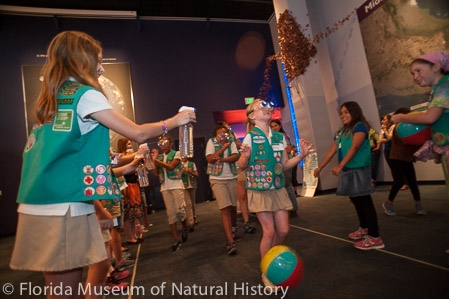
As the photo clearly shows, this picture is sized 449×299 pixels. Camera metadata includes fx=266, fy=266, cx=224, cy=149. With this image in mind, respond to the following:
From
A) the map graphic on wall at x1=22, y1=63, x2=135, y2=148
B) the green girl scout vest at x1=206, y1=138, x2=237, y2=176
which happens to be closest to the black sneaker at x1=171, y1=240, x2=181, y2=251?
the green girl scout vest at x1=206, y1=138, x2=237, y2=176

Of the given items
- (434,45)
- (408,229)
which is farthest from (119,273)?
(434,45)

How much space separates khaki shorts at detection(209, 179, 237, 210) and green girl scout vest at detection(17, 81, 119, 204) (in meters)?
2.55

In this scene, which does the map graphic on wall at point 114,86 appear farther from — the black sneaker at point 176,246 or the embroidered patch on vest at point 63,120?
the embroidered patch on vest at point 63,120

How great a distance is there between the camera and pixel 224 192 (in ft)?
12.5

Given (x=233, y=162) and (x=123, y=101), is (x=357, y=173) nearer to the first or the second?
(x=233, y=162)

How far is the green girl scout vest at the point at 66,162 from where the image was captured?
44.1 inches

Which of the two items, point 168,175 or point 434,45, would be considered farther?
point 434,45

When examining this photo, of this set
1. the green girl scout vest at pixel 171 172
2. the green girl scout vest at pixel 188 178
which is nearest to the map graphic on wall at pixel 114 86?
the green girl scout vest at pixel 188 178

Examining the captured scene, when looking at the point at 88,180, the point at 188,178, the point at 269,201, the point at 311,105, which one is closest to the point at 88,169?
the point at 88,180

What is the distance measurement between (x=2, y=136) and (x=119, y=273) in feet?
26.9

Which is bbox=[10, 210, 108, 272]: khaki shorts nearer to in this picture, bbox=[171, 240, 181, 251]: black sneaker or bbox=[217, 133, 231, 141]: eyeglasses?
bbox=[217, 133, 231, 141]: eyeglasses

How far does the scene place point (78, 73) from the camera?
1.31 metres

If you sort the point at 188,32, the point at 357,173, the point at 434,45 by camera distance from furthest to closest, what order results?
the point at 188,32
the point at 434,45
the point at 357,173

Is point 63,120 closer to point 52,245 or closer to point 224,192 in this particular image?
point 52,245
